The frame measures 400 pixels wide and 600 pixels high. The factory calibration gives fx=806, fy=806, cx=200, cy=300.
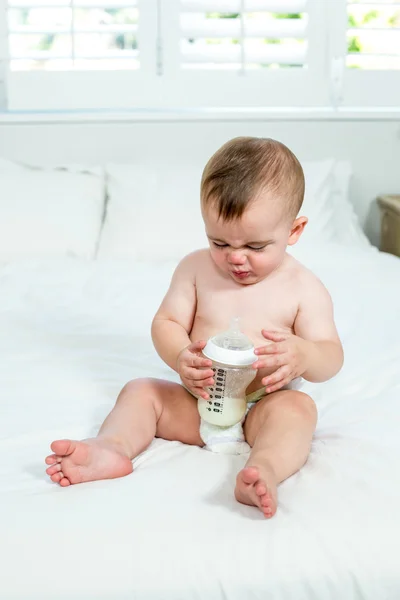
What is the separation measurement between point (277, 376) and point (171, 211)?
4.62 feet

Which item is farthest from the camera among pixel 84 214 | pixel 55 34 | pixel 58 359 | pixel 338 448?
pixel 55 34

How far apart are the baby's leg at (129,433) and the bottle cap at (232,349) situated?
0.15 metres

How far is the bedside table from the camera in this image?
8.73 ft

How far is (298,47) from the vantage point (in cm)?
281

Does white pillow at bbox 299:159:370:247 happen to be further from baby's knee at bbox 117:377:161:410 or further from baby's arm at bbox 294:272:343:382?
baby's knee at bbox 117:377:161:410

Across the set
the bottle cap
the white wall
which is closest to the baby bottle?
the bottle cap

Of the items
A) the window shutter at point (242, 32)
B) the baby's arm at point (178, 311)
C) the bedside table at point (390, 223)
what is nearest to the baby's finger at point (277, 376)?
the baby's arm at point (178, 311)

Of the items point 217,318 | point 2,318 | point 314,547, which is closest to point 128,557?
point 314,547

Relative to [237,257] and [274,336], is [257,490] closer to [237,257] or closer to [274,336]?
[274,336]

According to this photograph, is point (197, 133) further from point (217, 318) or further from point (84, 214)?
point (217, 318)

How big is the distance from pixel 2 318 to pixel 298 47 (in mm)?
1575

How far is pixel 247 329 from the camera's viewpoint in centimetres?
129

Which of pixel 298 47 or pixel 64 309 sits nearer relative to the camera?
pixel 64 309

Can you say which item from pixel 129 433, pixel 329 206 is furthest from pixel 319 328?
pixel 329 206
